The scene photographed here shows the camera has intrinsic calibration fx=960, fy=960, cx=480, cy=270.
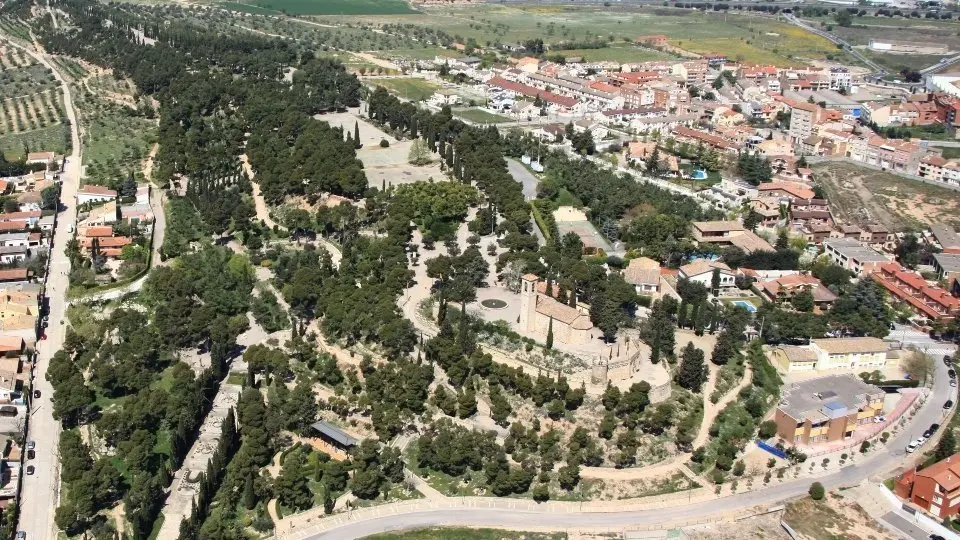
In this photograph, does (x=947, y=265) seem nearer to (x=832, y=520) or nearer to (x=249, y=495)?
(x=832, y=520)

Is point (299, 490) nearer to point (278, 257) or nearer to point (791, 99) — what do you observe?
point (278, 257)

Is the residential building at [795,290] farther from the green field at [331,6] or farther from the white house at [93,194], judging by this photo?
the green field at [331,6]

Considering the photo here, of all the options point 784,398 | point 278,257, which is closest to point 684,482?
point 784,398

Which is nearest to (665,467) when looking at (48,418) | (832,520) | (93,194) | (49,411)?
(832,520)

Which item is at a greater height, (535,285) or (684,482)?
(535,285)

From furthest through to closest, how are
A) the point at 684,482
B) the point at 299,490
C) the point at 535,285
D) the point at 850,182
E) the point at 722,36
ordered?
the point at 722,36, the point at 850,182, the point at 535,285, the point at 684,482, the point at 299,490

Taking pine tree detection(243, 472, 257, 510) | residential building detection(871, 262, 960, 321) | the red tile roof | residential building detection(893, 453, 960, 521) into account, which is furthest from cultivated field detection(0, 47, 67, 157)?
residential building detection(893, 453, 960, 521)
